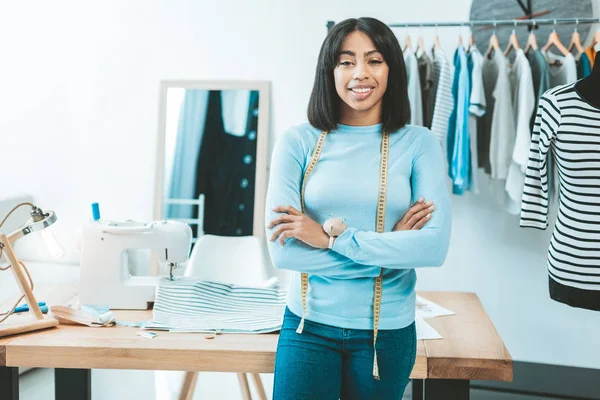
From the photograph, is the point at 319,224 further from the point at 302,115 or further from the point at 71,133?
the point at 71,133

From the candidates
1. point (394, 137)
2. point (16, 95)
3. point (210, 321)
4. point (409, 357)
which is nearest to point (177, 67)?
point (16, 95)

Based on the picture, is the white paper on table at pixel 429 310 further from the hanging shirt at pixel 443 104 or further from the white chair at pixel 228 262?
the hanging shirt at pixel 443 104

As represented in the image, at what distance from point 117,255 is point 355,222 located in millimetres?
953

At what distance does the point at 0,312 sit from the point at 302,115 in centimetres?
212

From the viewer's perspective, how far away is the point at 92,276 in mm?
2145

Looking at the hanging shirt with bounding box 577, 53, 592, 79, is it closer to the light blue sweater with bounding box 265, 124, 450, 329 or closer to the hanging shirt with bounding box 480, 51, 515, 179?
the hanging shirt with bounding box 480, 51, 515, 179

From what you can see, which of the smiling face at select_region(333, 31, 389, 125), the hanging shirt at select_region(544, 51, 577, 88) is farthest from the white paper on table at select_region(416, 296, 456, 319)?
the hanging shirt at select_region(544, 51, 577, 88)

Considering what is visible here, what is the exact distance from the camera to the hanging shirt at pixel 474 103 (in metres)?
3.08

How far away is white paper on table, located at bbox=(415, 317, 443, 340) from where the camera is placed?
188 cm

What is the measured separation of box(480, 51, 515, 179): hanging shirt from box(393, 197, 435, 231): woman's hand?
1.71 metres

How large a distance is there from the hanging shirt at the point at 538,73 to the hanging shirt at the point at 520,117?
0.16ft

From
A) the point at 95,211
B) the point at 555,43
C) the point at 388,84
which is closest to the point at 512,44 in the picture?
the point at 555,43

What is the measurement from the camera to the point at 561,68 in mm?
3037

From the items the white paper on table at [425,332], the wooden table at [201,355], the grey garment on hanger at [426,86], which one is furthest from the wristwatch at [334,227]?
the grey garment on hanger at [426,86]
